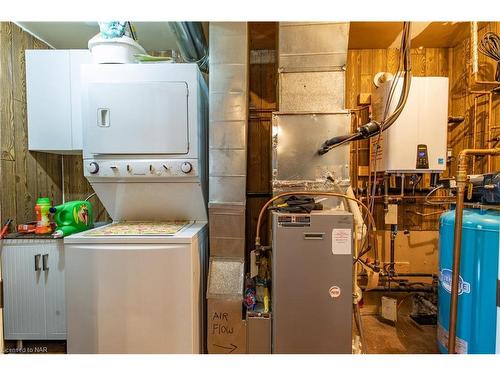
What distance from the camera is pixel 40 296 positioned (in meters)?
1.82

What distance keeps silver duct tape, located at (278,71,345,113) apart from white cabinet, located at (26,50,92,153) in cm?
171

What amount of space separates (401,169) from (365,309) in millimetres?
1475

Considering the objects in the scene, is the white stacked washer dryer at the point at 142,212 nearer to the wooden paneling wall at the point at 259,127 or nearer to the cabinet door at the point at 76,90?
the cabinet door at the point at 76,90

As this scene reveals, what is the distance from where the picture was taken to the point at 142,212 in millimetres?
2008

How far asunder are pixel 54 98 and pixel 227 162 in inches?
64.4

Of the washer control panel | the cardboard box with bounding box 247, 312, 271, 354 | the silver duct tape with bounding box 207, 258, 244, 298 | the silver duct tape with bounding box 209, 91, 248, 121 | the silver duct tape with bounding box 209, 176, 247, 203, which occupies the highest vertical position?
the silver duct tape with bounding box 209, 91, 248, 121

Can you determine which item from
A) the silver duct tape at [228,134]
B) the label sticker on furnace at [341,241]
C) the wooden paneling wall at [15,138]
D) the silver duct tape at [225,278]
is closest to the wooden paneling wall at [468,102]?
the label sticker on furnace at [341,241]

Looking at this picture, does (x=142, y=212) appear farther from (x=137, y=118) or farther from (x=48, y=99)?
(x=48, y=99)

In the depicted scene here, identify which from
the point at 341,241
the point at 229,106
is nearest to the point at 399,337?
the point at 341,241

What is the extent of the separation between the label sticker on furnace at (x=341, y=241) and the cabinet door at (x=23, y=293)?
7.06 feet

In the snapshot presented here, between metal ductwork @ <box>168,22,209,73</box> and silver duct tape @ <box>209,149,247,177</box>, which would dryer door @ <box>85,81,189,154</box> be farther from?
metal ductwork @ <box>168,22,209,73</box>

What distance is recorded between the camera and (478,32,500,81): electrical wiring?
1.94m

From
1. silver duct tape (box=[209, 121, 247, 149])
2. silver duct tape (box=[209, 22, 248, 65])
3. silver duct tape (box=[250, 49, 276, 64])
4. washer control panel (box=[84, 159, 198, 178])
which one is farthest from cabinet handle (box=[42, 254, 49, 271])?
silver duct tape (box=[250, 49, 276, 64])
